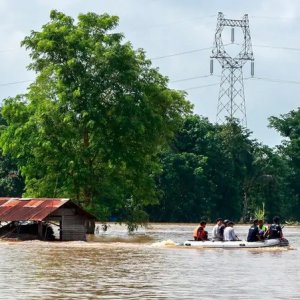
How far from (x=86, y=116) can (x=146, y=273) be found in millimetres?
31778

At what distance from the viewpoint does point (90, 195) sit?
6675cm

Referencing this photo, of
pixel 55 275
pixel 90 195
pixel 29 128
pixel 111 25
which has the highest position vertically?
pixel 111 25

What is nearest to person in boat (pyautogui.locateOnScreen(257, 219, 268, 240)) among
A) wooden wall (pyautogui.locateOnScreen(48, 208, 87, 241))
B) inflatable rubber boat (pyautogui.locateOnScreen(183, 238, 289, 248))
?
inflatable rubber boat (pyautogui.locateOnScreen(183, 238, 289, 248))

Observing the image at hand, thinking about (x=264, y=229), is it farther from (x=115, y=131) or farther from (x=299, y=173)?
(x=299, y=173)

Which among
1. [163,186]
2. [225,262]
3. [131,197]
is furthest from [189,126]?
[225,262]

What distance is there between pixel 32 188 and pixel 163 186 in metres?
43.8

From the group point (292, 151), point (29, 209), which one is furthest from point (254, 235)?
point (292, 151)

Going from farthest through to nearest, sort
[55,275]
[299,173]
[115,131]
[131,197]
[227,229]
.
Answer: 1. [299,173]
2. [131,197]
3. [115,131]
4. [227,229]
5. [55,275]

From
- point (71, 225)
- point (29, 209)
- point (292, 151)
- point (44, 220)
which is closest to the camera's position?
point (44, 220)

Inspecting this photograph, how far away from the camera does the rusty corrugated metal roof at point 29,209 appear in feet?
178

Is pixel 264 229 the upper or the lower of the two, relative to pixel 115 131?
lower

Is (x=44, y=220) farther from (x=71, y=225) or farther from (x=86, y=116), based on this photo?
(x=86, y=116)

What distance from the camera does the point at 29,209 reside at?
183 feet

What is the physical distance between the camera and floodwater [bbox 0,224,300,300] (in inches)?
1025
